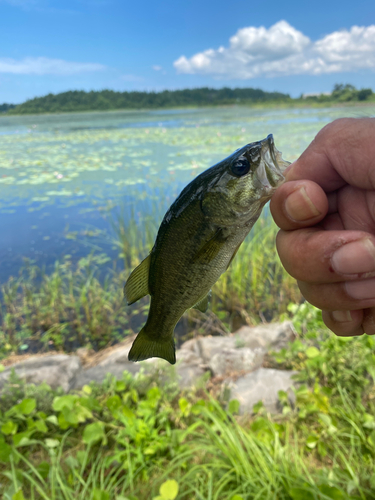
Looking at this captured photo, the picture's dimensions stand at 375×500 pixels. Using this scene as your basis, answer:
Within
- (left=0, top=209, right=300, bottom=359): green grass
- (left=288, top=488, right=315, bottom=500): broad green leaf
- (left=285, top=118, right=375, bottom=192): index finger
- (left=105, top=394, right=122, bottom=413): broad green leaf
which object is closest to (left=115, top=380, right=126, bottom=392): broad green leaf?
(left=105, top=394, right=122, bottom=413): broad green leaf

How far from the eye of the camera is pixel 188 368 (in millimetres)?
3740

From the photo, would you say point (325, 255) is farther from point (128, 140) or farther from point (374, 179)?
point (128, 140)

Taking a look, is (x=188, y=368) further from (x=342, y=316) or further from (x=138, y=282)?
(x=138, y=282)

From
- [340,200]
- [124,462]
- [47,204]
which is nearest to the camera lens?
[340,200]

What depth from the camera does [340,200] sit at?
1.55 m

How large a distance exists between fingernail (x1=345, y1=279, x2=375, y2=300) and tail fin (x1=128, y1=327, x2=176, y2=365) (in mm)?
833

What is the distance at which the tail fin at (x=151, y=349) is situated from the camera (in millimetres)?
1343

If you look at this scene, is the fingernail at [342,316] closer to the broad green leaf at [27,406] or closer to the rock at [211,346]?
the broad green leaf at [27,406]

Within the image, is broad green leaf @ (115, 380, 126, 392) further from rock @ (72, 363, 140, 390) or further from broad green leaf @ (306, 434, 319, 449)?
broad green leaf @ (306, 434, 319, 449)

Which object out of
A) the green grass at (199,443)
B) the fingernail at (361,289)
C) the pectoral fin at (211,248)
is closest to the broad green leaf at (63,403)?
the green grass at (199,443)

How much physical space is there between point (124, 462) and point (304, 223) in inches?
88.8

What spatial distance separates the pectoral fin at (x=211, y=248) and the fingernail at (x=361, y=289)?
0.60m

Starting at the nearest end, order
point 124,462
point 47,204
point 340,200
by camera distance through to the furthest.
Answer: point 340,200, point 124,462, point 47,204

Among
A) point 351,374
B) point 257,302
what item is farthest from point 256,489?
point 257,302
